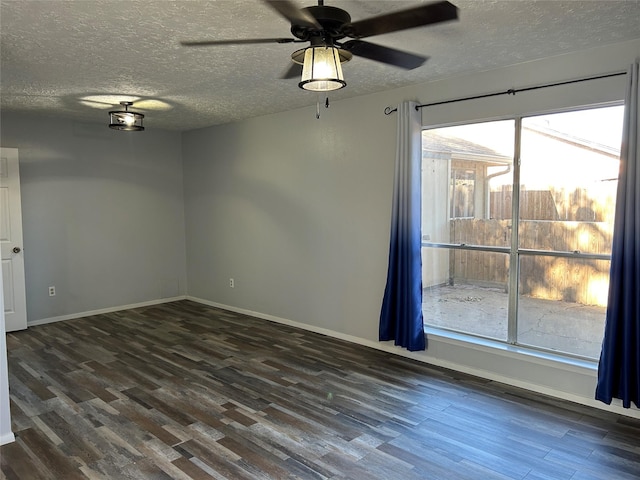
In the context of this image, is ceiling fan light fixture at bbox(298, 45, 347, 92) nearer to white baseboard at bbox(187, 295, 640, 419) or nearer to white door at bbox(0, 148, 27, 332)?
white baseboard at bbox(187, 295, 640, 419)

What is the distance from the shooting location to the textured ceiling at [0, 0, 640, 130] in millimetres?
2475

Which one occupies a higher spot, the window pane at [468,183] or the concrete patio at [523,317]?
the window pane at [468,183]

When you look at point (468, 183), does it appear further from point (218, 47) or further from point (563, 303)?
point (218, 47)

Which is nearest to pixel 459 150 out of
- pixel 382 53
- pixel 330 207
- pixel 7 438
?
pixel 330 207

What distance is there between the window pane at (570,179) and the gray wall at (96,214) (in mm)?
5152

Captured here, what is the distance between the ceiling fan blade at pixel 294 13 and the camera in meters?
1.79

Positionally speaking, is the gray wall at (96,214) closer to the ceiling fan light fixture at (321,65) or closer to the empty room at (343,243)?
the empty room at (343,243)

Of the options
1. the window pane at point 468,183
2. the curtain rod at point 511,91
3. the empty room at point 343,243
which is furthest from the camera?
the window pane at point 468,183

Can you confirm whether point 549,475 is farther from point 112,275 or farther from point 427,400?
point 112,275

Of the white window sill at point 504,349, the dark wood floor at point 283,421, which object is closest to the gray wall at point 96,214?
the dark wood floor at point 283,421

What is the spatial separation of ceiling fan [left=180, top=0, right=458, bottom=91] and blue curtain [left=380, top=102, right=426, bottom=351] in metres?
1.85

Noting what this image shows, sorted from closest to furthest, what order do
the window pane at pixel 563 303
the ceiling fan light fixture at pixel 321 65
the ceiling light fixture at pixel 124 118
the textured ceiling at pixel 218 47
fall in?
the ceiling fan light fixture at pixel 321 65, the textured ceiling at pixel 218 47, the window pane at pixel 563 303, the ceiling light fixture at pixel 124 118

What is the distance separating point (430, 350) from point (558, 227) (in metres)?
1.58

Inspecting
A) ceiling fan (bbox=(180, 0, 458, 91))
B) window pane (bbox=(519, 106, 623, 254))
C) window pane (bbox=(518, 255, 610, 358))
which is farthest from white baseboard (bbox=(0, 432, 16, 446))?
window pane (bbox=(519, 106, 623, 254))
